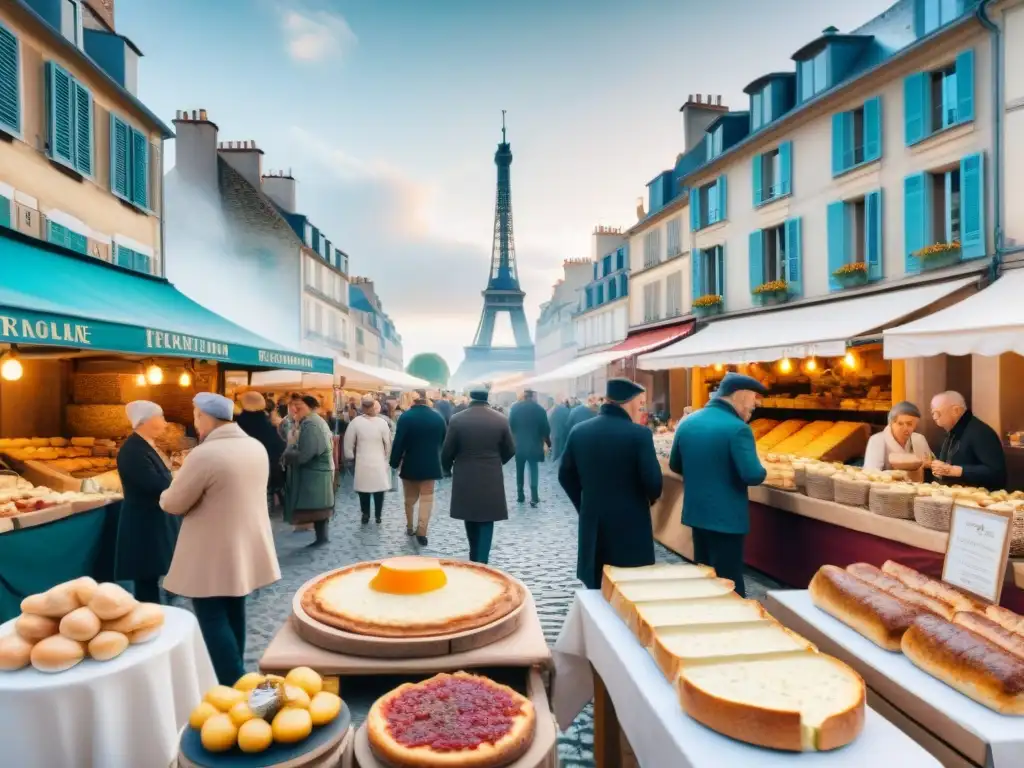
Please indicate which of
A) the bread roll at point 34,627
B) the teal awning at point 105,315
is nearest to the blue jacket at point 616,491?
the bread roll at point 34,627

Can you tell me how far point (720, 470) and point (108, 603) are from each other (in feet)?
11.8

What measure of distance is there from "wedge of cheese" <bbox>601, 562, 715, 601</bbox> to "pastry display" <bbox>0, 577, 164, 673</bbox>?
2.01m

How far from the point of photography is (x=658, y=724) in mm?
1874

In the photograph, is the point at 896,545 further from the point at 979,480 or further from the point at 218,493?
the point at 218,493

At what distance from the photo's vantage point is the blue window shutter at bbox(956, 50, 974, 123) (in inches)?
387

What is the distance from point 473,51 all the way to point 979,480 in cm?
1763

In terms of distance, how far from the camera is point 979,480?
477 centimetres

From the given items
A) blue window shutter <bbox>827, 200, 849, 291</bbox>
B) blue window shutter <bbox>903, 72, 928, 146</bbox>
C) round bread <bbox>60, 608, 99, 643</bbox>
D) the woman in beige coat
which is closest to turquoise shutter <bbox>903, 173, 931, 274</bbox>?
blue window shutter <bbox>903, 72, 928, 146</bbox>

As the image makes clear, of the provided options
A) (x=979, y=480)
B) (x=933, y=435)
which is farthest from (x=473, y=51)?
(x=979, y=480)

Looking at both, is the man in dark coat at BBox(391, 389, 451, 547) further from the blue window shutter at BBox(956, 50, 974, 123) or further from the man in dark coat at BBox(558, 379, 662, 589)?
the blue window shutter at BBox(956, 50, 974, 123)

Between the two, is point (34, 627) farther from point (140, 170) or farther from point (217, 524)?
point (140, 170)

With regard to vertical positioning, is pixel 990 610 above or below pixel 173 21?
below

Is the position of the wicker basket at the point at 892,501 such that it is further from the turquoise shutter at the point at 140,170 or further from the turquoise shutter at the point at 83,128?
the turquoise shutter at the point at 140,170

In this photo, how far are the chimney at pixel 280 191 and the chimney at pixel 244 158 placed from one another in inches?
112
